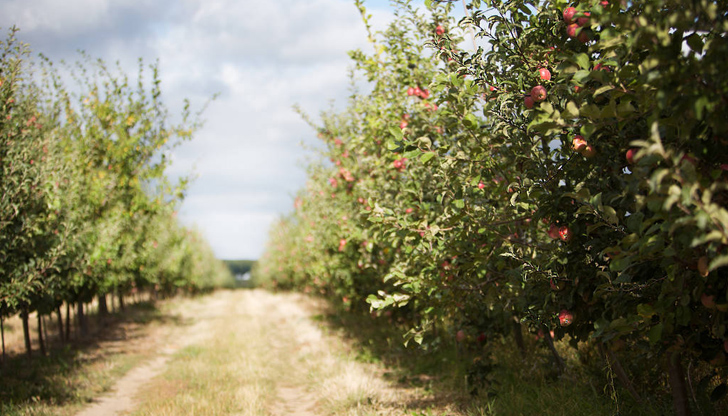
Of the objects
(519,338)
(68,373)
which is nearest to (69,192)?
(68,373)

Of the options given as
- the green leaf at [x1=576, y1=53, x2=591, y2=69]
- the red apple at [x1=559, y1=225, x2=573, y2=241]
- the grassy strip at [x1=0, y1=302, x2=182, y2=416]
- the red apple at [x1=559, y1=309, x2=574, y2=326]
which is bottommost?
the grassy strip at [x1=0, y1=302, x2=182, y2=416]

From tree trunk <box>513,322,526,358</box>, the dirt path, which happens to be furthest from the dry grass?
tree trunk <box>513,322,526,358</box>

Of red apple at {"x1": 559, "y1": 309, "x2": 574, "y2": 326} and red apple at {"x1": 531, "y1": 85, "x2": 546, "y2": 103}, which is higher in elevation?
red apple at {"x1": 531, "y1": 85, "x2": 546, "y2": 103}

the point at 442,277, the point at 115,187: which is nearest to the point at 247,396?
the point at 442,277

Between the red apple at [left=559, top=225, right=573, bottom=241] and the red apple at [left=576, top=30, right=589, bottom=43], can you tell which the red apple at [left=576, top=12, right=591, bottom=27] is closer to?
the red apple at [left=576, top=30, right=589, bottom=43]

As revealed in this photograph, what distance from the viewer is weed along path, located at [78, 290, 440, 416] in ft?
20.5

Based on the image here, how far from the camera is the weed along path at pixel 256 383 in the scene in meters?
6.24

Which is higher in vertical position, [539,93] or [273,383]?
[539,93]

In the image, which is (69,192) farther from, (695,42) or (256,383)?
(695,42)

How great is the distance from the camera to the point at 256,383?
7547 mm

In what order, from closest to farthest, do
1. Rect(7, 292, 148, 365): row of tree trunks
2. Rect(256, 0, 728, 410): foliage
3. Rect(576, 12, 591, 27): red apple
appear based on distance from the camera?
Rect(256, 0, 728, 410): foliage, Rect(576, 12, 591, 27): red apple, Rect(7, 292, 148, 365): row of tree trunks

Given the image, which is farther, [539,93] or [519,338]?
[519,338]

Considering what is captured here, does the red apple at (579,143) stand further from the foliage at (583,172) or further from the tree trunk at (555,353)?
the tree trunk at (555,353)

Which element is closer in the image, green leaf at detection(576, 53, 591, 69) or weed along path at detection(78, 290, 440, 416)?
green leaf at detection(576, 53, 591, 69)
